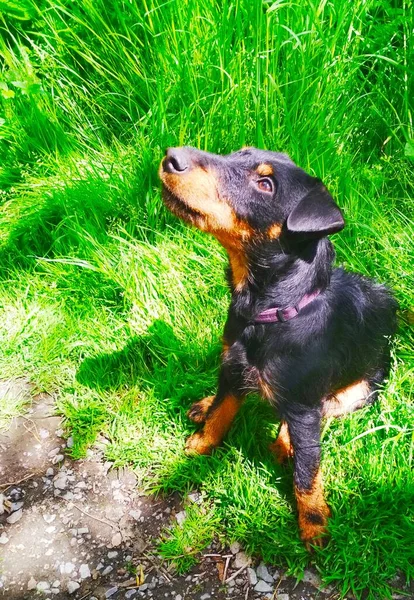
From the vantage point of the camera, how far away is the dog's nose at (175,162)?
7.00 ft

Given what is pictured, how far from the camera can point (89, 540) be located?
101 inches

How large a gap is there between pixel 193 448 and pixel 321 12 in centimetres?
269

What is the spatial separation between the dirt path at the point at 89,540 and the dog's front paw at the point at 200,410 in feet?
1.40

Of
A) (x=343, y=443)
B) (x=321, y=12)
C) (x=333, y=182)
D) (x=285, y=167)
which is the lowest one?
(x=343, y=443)

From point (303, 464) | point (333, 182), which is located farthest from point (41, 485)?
point (333, 182)

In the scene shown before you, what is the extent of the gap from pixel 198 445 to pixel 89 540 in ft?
2.29

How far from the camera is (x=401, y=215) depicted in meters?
3.33

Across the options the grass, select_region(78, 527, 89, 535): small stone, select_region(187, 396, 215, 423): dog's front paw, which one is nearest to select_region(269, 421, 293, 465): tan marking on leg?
the grass

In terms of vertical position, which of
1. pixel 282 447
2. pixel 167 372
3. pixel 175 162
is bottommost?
pixel 282 447

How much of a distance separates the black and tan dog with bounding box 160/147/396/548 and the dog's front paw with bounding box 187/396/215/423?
0.29 meters

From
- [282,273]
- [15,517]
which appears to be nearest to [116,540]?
[15,517]

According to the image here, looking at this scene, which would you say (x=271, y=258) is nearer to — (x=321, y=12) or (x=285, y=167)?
(x=285, y=167)

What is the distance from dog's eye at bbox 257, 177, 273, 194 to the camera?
2213mm

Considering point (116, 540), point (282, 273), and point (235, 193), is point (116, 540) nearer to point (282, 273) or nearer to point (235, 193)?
point (282, 273)
